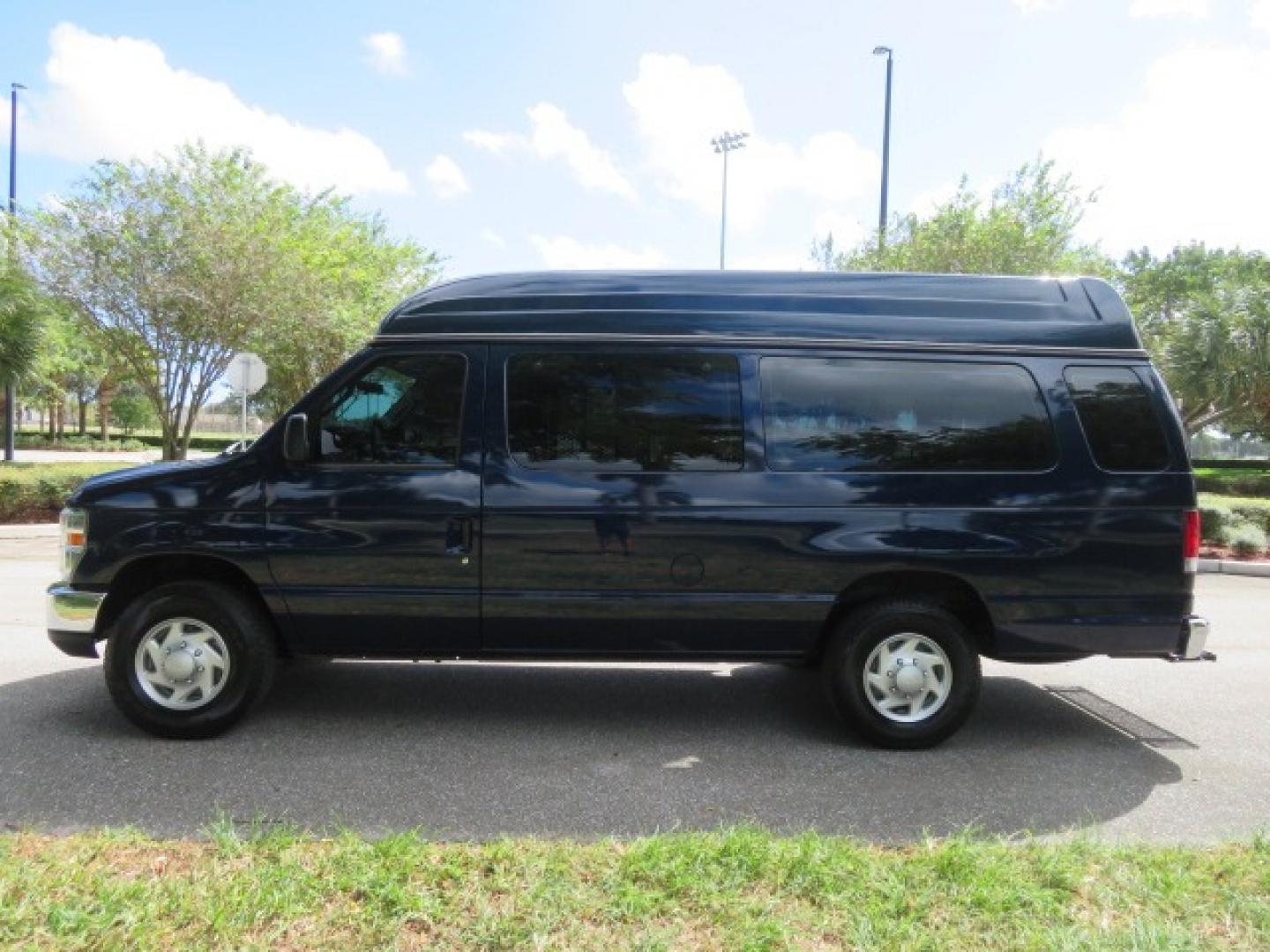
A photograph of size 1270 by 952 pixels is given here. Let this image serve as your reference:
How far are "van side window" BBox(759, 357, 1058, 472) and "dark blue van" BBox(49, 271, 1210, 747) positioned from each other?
13 millimetres

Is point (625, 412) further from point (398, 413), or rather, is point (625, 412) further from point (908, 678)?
point (908, 678)

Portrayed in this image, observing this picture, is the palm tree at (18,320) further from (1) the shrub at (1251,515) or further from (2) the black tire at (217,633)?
(1) the shrub at (1251,515)

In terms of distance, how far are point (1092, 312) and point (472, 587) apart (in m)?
3.46

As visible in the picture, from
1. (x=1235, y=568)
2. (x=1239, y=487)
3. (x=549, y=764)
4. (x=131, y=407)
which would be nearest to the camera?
(x=549, y=764)

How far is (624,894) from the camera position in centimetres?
281

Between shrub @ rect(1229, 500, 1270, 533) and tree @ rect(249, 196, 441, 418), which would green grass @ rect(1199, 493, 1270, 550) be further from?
tree @ rect(249, 196, 441, 418)

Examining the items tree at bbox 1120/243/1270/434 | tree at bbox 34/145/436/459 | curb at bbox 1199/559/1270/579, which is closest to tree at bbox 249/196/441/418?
tree at bbox 34/145/436/459

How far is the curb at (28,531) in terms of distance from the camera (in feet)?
43.6

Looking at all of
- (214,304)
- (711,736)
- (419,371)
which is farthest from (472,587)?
(214,304)

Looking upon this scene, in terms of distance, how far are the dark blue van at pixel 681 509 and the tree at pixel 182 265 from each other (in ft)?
47.5

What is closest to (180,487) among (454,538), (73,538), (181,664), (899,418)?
(73,538)

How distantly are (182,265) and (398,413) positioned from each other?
15209mm

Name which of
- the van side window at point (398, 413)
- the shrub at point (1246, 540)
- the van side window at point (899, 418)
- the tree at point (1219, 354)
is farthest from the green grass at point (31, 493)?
the tree at point (1219, 354)

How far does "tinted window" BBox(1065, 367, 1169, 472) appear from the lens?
14.3 ft
